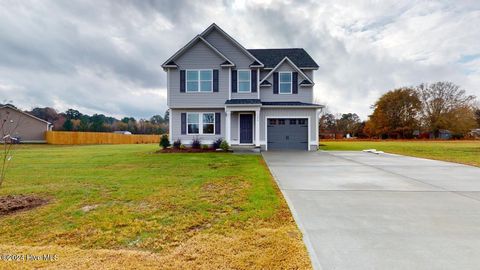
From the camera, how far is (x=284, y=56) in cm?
2059

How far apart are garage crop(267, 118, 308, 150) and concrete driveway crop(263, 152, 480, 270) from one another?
10487 mm

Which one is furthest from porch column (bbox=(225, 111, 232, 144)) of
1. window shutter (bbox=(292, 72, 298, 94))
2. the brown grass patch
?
the brown grass patch

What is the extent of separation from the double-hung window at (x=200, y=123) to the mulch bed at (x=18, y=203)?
40.4 ft

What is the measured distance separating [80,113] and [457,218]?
8703 centimetres

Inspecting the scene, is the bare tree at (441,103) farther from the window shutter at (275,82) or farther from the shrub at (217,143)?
the shrub at (217,143)

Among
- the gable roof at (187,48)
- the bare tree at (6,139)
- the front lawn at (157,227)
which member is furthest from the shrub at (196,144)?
the front lawn at (157,227)

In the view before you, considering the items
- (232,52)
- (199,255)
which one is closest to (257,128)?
(232,52)

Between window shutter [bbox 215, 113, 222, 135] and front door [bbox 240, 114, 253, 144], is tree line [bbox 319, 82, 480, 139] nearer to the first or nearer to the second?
front door [bbox 240, 114, 253, 144]

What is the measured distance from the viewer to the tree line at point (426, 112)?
44.6 metres

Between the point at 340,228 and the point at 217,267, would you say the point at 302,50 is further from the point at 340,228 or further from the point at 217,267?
the point at 217,267

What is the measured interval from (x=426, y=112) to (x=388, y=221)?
54.9 m

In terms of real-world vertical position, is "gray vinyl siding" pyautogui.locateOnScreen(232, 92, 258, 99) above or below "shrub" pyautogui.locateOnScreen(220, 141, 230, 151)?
above

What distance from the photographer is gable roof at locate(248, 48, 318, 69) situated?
1940cm

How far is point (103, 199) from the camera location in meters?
5.30
